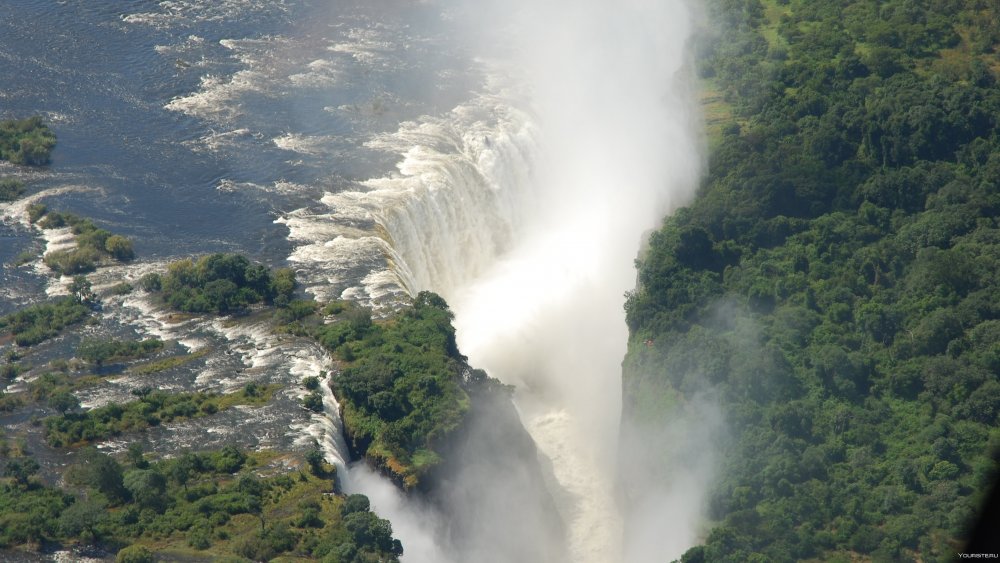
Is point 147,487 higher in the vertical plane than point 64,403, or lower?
higher

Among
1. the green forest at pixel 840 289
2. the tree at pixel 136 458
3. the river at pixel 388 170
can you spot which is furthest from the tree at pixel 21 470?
the green forest at pixel 840 289

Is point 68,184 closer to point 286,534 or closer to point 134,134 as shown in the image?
point 134,134

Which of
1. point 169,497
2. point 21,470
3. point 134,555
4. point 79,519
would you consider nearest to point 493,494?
point 169,497

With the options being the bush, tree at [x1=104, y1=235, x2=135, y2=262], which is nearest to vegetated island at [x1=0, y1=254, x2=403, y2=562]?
tree at [x1=104, y1=235, x2=135, y2=262]

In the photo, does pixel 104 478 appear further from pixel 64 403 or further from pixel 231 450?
pixel 64 403

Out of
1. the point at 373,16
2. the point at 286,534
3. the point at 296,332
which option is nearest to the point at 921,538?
the point at 286,534

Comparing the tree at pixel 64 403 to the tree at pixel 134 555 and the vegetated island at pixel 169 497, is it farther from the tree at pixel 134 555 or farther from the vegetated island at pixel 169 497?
the tree at pixel 134 555
